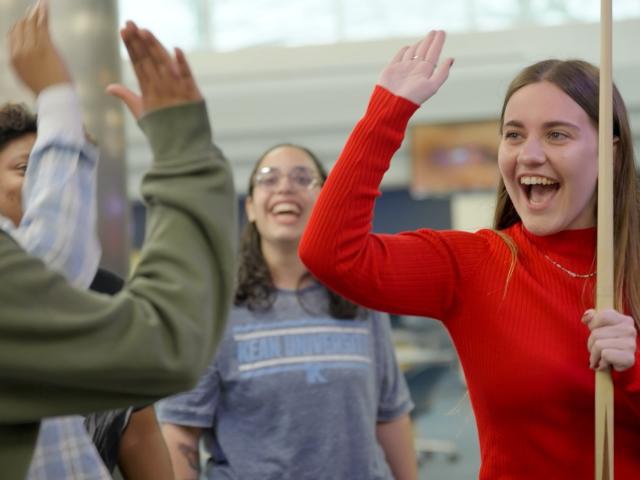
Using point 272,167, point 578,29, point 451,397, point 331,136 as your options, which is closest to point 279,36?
point 331,136

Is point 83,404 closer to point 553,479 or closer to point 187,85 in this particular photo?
point 187,85

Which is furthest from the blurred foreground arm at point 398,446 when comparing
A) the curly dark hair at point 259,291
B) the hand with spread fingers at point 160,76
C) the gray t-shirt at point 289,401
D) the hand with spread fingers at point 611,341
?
the hand with spread fingers at point 160,76

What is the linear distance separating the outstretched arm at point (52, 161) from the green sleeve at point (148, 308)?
119 mm

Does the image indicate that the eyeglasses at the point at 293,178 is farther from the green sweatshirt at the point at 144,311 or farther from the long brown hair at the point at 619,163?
the green sweatshirt at the point at 144,311

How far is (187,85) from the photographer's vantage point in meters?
1.13

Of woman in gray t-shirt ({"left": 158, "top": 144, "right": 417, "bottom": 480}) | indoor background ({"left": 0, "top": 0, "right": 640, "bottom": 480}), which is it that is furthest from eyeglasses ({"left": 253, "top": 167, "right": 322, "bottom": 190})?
indoor background ({"left": 0, "top": 0, "right": 640, "bottom": 480})

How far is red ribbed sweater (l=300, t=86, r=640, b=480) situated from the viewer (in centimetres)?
166

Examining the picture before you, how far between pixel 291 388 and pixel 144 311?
1.55 m

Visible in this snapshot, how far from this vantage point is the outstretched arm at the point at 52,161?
114 centimetres

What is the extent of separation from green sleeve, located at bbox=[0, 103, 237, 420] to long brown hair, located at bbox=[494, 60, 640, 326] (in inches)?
34.9

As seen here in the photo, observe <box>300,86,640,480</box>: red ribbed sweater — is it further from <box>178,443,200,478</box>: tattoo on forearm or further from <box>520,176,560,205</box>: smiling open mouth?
<box>178,443,200,478</box>: tattoo on forearm

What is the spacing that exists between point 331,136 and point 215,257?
728 centimetres

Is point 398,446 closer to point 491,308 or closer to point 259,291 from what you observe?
point 259,291

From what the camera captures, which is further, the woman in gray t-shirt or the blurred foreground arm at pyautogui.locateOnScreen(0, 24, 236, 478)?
the woman in gray t-shirt
